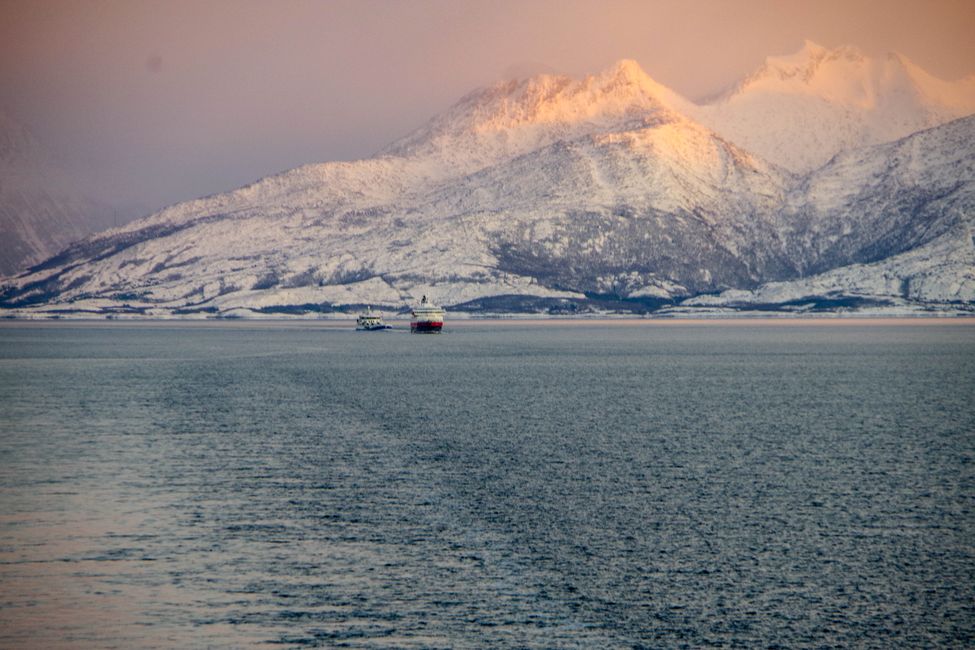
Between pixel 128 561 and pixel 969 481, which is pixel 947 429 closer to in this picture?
pixel 969 481

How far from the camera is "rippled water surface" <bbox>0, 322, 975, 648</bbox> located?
1388 inches

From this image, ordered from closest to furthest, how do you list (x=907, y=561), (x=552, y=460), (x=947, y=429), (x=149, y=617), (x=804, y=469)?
1. (x=149, y=617)
2. (x=907, y=561)
3. (x=804, y=469)
4. (x=552, y=460)
5. (x=947, y=429)

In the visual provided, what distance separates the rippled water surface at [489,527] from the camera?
116 ft

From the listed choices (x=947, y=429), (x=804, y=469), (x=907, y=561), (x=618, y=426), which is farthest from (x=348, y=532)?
(x=947, y=429)

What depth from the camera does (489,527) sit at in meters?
50.1

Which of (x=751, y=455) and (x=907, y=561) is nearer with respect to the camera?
(x=907, y=561)

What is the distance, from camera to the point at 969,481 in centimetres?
6284

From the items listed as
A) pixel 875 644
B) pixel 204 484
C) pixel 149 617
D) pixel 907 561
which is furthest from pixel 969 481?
pixel 149 617

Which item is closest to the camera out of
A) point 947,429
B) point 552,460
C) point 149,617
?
point 149,617

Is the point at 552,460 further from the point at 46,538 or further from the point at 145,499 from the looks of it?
the point at 46,538

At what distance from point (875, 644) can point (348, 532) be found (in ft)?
75.7

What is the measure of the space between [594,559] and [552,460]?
93.4ft

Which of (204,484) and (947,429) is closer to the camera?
(204,484)

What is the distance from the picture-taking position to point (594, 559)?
143 feet
